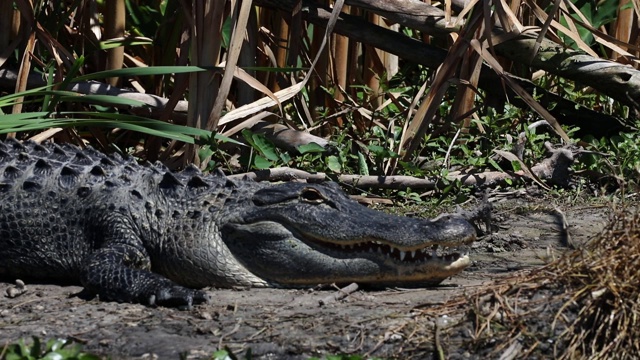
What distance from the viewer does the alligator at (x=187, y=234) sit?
4.65 metres

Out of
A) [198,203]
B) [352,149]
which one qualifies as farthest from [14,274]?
[352,149]

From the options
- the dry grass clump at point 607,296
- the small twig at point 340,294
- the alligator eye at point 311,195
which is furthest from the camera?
the alligator eye at point 311,195

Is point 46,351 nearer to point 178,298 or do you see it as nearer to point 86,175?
point 178,298

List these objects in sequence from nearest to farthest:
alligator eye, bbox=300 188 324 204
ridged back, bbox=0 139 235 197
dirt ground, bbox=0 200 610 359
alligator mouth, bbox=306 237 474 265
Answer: dirt ground, bbox=0 200 610 359 → alligator mouth, bbox=306 237 474 265 → alligator eye, bbox=300 188 324 204 → ridged back, bbox=0 139 235 197

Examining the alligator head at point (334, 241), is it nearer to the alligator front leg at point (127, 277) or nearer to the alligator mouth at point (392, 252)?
the alligator mouth at point (392, 252)

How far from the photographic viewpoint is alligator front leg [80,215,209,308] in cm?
452

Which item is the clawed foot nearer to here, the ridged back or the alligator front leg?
the alligator front leg

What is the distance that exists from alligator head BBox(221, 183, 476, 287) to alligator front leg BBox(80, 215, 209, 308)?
0.46 m

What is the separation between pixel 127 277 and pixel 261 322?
833 millimetres

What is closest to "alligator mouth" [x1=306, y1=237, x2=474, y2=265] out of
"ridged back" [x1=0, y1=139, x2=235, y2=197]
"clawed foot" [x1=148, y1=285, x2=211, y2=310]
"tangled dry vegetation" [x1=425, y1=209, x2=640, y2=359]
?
"tangled dry vegetation" [x1=425, y1=209, x2=640, y2=359]

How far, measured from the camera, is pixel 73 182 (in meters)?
5.31

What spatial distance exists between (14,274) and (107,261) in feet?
2.46

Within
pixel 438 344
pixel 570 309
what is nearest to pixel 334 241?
pixel 438 344

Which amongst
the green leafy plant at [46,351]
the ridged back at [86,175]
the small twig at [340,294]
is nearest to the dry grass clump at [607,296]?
the small twig at [340,294]
